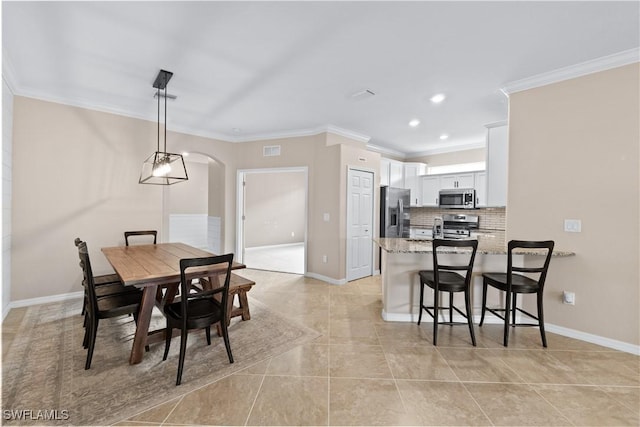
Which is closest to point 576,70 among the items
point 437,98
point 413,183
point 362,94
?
point 437,98

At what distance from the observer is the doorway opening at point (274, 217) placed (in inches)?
298

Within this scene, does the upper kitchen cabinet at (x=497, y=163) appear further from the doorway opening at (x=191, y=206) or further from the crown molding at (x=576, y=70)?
the doorway opening at (x=191, y=206)

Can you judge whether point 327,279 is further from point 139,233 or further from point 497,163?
point 497,163

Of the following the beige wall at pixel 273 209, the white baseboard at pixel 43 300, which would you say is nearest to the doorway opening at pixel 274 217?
the beige wall at pixel 273 209

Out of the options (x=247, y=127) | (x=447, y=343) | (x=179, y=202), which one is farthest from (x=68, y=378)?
(x=179, y=202)

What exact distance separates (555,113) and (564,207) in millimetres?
990

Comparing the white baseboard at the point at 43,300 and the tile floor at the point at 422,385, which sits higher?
the white baseboard at the point at 43,300

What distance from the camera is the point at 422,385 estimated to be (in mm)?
2016

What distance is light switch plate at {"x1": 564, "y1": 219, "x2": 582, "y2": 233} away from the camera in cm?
275

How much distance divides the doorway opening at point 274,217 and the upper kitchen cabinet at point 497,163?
4.18 metres

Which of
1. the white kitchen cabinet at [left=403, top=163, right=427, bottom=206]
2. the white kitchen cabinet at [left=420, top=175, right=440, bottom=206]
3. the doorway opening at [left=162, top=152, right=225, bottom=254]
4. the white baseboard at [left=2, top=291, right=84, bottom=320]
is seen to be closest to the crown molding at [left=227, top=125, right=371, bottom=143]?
the white kitchen cabinet at [left=403, top=163, right=427, bottom=206]

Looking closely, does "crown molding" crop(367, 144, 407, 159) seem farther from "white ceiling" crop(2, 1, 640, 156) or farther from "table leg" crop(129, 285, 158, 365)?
"table leg" crop(129, 285, 158, 365)

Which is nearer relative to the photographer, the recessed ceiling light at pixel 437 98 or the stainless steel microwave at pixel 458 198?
the recessed ceiling light at pixel 437 98

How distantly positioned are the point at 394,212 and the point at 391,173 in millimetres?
1061
